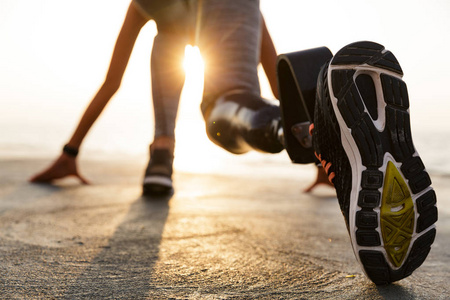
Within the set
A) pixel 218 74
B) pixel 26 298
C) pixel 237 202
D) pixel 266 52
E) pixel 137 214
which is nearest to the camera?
pixel 26 298

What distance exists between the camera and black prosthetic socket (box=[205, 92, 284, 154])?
3.57ft

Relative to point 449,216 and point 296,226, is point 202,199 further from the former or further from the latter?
point 449,216

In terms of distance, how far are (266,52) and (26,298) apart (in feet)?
6.69

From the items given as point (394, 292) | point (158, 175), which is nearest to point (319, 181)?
point (158, 175)

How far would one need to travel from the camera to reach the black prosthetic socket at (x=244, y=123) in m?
1.09

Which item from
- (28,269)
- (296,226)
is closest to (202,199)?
(296,226)

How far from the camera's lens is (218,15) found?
1327mm

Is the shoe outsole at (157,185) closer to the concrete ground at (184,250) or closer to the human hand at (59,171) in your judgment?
the concrete ground at (184,250)

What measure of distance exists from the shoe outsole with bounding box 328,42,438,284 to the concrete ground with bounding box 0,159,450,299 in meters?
0.09

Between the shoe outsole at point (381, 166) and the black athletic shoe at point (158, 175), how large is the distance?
146 cm

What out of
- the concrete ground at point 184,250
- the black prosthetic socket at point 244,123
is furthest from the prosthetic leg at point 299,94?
the concrete ground at point 184,250

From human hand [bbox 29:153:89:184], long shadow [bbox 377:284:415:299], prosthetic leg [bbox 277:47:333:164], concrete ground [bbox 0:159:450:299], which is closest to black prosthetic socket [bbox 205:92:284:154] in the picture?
prosthetic leg [bbox 277:47:333:164]

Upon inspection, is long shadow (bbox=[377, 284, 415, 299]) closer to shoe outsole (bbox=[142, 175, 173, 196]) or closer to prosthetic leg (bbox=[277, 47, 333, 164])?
prosthetic leg (bbox=[277, 47, 333, 164])

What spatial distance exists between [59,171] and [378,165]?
2245mm
